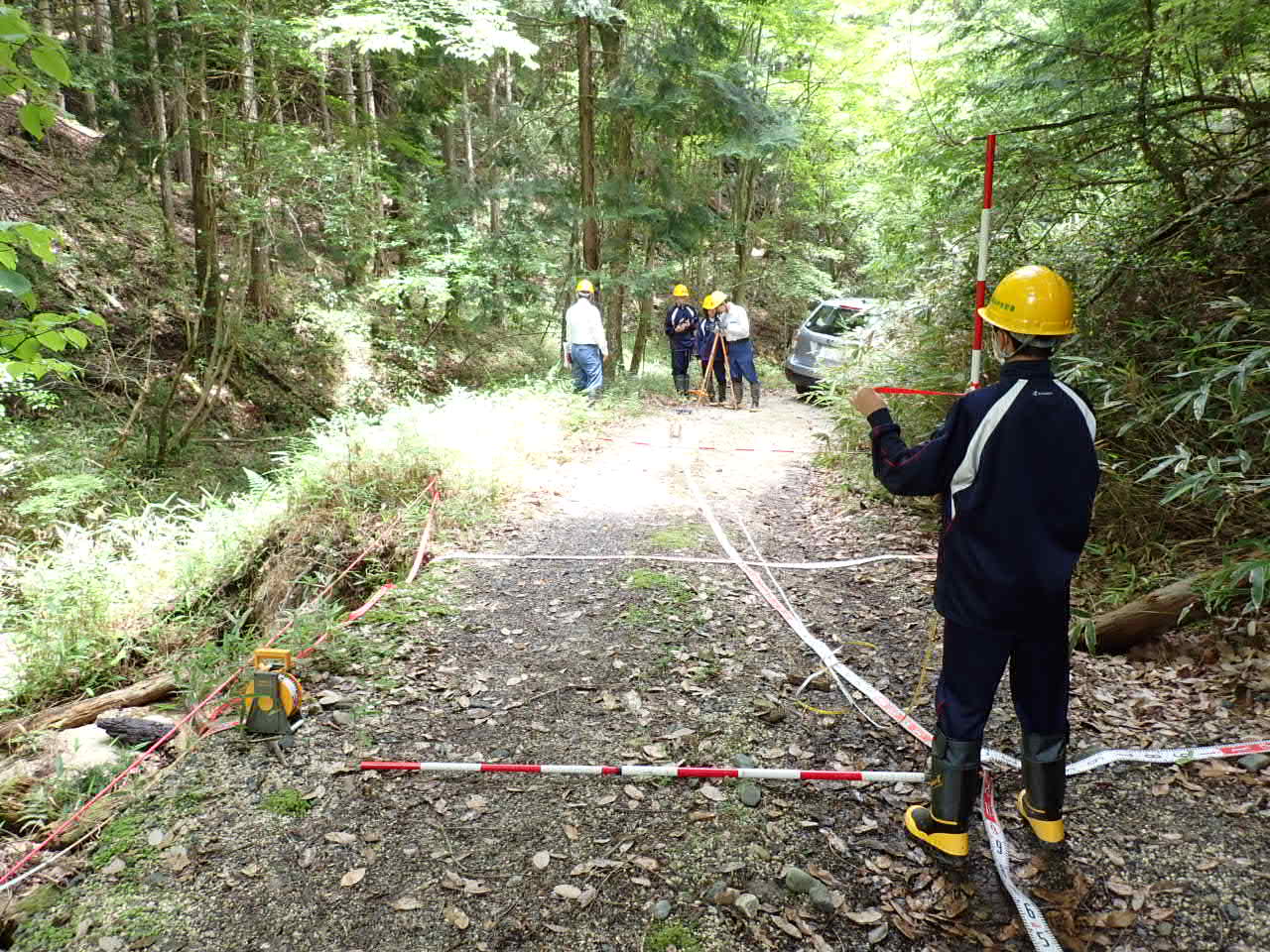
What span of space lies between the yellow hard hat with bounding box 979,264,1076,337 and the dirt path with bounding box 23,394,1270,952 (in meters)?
1.94

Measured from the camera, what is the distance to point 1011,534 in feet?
8.27

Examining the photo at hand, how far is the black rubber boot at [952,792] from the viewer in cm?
270

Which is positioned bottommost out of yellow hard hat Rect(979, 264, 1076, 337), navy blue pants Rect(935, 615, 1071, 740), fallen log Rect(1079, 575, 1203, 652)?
fallen log Rect(1079, 575, 1203, 652)

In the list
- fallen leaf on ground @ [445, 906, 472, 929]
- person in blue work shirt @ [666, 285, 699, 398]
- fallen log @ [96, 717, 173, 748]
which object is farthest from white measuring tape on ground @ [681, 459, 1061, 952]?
person in blue work shirt @ [666, 285, 699, 398]

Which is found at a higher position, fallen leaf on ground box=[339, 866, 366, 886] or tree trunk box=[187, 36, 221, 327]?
tree trunk box=[187, 36, 221, 327]

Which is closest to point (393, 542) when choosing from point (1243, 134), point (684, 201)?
point (1243, 134)

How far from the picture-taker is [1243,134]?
5.03 m

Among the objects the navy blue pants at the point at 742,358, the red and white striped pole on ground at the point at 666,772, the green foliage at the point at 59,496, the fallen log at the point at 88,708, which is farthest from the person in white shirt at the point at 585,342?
the red and white striped pole on ground at the point at 666,772

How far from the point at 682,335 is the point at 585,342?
128 inches

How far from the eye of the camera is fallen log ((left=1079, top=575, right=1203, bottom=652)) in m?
4.18

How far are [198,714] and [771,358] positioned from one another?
22.6 m

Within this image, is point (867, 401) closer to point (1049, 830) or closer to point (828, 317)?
point (1049, 830)

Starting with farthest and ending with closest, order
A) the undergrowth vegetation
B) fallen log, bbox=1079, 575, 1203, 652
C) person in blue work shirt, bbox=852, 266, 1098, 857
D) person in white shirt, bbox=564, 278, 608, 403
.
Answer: person in white shirt, bbox=564, 278, 608, 403 → the undergrowth vegetation → fallen log, bbox=1079, 575, 1203, 652 → person in blue work shirt, bbox=852, 266, 1098, 857

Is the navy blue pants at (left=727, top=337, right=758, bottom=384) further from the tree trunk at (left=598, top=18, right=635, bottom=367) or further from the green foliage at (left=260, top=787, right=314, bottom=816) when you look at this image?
the green foliage at (left=260, top=787, right=314, bottom=816)
